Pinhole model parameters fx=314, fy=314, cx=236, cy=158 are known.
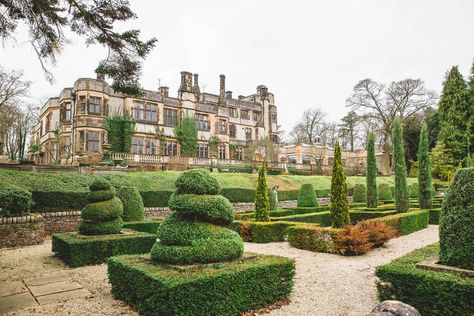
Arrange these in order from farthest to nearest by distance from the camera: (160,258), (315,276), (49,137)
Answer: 1. (49,137)
2. (315,276)
3. (160,258)

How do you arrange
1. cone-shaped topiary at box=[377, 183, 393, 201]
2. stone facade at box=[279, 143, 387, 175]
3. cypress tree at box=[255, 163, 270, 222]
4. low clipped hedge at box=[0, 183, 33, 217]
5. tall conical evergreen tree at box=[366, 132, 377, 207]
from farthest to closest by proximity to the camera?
1. stone facade at box=[279, 143, 387, 175]
2. cone-shaped topiary at box=[377, 183, 393, 201]
3. tall conical evergreen tree at box=[366, 132, 377, 207]
4. cypress tree at box=[255, 163, 270, 222]
5. low clipped hedge at box=[0, 183, 33, 217]

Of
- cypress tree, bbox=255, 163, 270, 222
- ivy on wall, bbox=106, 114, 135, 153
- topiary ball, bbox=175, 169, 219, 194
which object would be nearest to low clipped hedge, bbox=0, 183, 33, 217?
cypress tree, bbox=255, 163, 270, 222

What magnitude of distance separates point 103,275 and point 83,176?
11188 millimetres

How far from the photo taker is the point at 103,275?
297 inches

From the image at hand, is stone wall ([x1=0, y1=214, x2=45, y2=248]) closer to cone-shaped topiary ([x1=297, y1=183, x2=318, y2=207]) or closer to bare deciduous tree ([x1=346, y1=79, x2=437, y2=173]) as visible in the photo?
cone-shaped topiary ([x1=297, y1=183, x2=318, y2=207])

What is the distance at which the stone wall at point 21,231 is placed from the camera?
1127 centimetres

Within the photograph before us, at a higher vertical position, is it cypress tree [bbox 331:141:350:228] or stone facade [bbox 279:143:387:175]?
stone facade [bbox 279:143:387:175]

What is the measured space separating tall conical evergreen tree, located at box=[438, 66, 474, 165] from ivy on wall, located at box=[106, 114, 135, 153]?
Result: 33732 millimetres

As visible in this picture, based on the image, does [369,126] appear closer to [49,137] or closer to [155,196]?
[155,196]

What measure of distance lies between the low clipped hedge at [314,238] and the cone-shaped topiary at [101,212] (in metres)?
5.87

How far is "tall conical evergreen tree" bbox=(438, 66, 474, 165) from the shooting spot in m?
33.9

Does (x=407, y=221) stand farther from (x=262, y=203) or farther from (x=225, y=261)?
(x=225, y=261)

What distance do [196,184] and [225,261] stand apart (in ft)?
4.76

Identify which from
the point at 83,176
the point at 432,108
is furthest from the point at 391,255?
the point at 432,108
